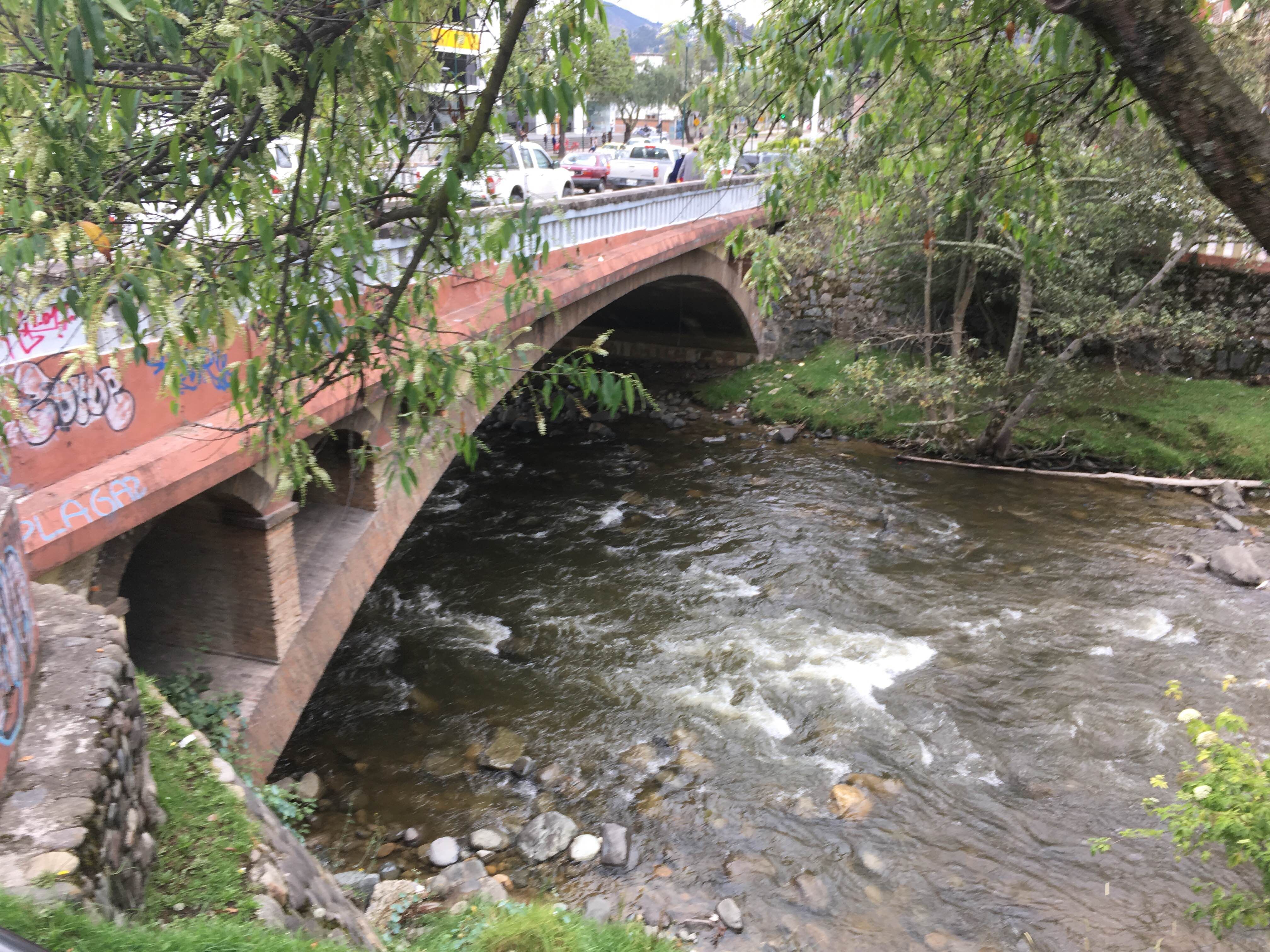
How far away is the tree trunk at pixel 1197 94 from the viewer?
2426 mm

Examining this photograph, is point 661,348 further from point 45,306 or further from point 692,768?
point 45,306

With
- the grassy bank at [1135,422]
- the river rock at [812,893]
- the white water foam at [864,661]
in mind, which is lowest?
the river rock at [812,893]

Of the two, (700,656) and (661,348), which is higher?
(661,348)

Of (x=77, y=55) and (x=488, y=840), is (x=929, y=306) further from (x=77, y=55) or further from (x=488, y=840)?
(x=77, y=55)

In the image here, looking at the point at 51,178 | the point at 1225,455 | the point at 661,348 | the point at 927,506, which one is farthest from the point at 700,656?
the point at 661,348

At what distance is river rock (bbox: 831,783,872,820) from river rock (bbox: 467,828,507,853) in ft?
9.53

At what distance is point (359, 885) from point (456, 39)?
5713 mm

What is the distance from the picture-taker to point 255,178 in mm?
3205

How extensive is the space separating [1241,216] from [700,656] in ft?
27.1

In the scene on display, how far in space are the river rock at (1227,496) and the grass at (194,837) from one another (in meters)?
14.9

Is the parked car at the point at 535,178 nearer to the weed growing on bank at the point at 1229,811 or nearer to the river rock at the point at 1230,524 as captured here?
the river rock at the point at 1230,524

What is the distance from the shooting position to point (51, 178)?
296cm

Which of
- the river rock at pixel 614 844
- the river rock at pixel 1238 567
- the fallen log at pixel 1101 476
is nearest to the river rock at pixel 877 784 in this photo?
the river rock at pixel 614 844

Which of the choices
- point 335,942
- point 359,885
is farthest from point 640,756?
point 335,942
